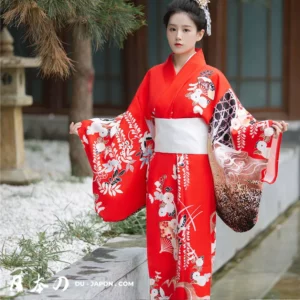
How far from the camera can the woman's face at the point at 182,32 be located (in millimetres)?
3473

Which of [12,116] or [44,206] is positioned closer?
[44,206]

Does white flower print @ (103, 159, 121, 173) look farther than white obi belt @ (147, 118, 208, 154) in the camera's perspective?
Yes

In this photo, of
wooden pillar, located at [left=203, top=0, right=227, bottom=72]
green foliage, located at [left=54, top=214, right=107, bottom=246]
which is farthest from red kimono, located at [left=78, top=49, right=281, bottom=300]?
wooden pillar, located at [left=203, top=0, right=227, bottom=72]

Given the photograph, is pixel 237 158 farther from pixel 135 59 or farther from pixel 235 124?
pixel 135 59

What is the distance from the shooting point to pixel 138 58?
864 centimetres

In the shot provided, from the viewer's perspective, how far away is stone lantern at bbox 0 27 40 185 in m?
6.02

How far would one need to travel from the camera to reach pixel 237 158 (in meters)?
3.48

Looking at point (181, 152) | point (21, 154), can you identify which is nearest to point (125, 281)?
point (181, 152)

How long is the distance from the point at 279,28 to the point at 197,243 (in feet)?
18.5

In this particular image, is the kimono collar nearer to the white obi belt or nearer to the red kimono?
the red kimono

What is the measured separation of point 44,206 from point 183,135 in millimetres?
1859

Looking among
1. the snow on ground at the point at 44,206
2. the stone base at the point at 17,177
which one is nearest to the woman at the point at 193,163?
the snow on ground at the point at 44,206

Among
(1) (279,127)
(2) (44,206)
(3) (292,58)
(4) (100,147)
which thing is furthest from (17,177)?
(3) (292,58)

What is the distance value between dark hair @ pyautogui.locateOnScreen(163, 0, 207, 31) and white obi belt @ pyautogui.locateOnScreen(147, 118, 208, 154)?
439 mm
